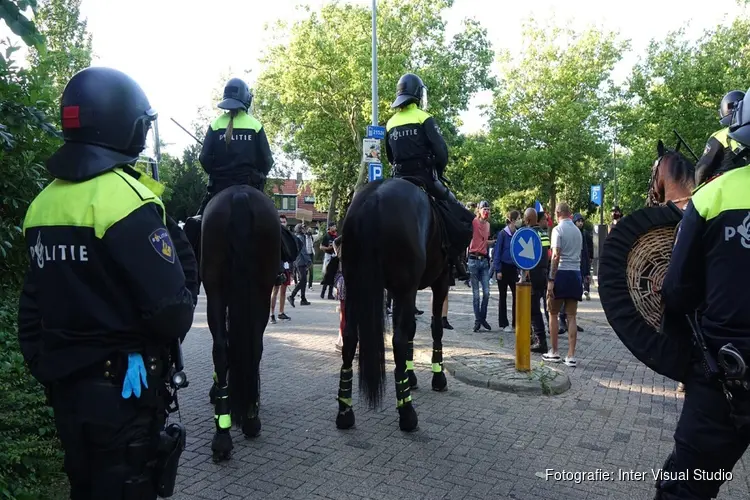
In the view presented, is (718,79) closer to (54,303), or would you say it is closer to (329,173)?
(329,173)

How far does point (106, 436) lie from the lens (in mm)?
2266

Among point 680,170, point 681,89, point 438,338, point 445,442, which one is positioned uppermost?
point 681,89

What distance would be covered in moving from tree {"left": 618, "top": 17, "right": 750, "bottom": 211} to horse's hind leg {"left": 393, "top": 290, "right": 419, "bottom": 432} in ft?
70.8

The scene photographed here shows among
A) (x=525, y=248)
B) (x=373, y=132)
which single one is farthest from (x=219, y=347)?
(x=373, y=132)

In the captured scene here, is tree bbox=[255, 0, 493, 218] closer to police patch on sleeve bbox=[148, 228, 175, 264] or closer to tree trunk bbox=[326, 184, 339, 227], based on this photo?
tree trunk bbox=[326, 184, 339, 227]

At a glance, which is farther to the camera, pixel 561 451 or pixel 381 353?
pixel 381 353

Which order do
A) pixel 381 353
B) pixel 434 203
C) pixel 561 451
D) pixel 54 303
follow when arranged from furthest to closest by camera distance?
pixel 434 203 → pixel 381 353 → pixel 561 451 → pixel 54 303

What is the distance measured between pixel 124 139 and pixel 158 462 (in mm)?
1426

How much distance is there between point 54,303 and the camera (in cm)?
233

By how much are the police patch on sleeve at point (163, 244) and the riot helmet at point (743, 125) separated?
2.55 meters

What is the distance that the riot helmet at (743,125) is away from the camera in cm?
247

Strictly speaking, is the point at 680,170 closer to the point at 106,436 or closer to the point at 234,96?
the point at 234,96

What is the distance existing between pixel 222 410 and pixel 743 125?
13.2ft

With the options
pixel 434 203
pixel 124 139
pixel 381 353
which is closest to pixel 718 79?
pixel 434 203
